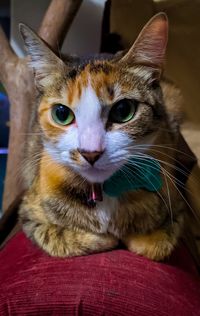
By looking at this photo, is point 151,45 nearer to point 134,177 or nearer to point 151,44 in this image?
point 151,44

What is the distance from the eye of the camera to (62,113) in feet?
2.38

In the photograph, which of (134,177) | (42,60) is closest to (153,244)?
(134,177)

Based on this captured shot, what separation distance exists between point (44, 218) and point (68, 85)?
9.8 inches

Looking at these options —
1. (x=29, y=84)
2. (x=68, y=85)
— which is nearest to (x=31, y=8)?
(x=29, y=84)

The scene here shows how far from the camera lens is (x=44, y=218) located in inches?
32.9

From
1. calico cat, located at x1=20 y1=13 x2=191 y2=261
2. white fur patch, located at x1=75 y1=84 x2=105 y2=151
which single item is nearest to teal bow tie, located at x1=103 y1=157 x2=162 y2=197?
calico cat, located at x1=20 y1=13 x2=191 y2=261

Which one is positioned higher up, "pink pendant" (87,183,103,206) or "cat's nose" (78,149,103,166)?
"cat's nose" (78,149,103,166)

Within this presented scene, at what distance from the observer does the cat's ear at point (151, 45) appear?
2.33 ft

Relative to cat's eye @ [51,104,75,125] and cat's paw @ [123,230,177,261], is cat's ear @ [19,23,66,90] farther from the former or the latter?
cat's paw @ [123,230,177,261]

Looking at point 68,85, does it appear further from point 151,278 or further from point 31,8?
point 31,8

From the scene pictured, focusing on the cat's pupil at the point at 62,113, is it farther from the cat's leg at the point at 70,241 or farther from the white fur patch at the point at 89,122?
the cat's leg at the point at 70,241

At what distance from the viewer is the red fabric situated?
0.69m

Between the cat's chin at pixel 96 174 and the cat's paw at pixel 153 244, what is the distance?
138 millimetres

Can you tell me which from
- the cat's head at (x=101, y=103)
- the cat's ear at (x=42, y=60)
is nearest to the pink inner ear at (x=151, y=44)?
the cat's head at (x=101, y=103)
